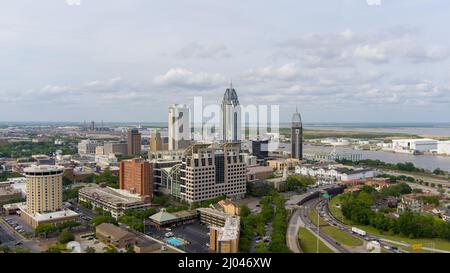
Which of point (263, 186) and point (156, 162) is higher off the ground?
point (156, 162)

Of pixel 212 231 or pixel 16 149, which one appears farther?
pixel 16 149

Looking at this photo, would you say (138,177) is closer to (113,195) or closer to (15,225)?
(113,195)

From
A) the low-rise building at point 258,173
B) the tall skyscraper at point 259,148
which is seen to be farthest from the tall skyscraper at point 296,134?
the low-rise building at point 258,173

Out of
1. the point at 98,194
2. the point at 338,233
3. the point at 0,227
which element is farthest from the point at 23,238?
the point at 338,233

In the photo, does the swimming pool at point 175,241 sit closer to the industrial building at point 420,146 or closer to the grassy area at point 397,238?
the grassy area at point 397,238

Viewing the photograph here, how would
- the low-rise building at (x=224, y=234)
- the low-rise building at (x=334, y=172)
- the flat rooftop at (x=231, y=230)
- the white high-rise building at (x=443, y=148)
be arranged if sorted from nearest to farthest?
the low-rise building at (x=224, y=234) → the flat rooftop at (x=231, y=230) → the low-rise building at (x=334, y=172) → the white high-rise building at (x=443, y=148)

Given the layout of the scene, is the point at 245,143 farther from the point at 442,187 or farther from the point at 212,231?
the point at 212,231

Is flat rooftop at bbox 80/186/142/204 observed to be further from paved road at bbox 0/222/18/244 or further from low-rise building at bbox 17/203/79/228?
paved road at bbox 0/222/18/244
